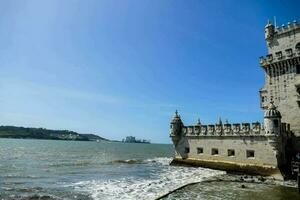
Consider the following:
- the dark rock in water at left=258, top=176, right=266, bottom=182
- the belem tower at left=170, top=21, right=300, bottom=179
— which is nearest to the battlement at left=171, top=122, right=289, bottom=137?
the belem tower at left=170, top=21, right=300, bottom=179

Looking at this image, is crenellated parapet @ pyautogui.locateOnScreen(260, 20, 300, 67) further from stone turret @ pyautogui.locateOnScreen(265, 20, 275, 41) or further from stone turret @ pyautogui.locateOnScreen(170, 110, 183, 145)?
stone turret @ pyautogui.locateOnScreen(170, 110, 183, 145)

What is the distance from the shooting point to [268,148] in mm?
31438

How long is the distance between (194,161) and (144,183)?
12.5 metres

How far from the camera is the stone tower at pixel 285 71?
3272 centimetres

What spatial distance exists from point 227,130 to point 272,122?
20.3 ft

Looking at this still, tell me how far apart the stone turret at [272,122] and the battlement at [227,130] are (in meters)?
0.47

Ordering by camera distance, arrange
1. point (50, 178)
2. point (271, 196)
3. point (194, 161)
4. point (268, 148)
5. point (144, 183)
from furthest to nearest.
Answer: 1. point (194, 161)
2. point (50, 178)
3. point (268, 148)
4. point (144, 183)
5. point (271, 196)

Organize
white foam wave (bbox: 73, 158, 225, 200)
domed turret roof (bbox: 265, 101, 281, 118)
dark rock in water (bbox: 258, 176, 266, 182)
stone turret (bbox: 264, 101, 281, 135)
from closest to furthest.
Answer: white foam wave (bbox: 73, 158, 225, 200) < dark rock in water (bbox: 258, 176, 266, 182) < stone turret (bbox: 264, 101, 281, 135) < domed turret roof (bbox: 265, 101, 281, 118)

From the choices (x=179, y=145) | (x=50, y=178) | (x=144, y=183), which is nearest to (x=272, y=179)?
(x=144, y=183)

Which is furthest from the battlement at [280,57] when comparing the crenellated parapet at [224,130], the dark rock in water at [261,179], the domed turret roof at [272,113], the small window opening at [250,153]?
the dark rock in water at [261,179]

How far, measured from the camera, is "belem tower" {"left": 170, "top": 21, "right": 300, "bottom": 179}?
30.8 m

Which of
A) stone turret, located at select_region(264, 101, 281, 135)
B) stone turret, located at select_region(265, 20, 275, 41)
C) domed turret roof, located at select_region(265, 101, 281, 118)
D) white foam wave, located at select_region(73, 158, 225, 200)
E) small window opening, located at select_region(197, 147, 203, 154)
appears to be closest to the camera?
white foam wave, located at select_region(73, 158, 225, 200)

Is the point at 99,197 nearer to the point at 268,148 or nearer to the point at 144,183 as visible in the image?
the point at 144,183

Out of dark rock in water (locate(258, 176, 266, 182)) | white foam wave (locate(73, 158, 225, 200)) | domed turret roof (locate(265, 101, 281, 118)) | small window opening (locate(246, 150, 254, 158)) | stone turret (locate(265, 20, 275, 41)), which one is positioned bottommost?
white foam wave (locate(73, 158, 225, 200))
